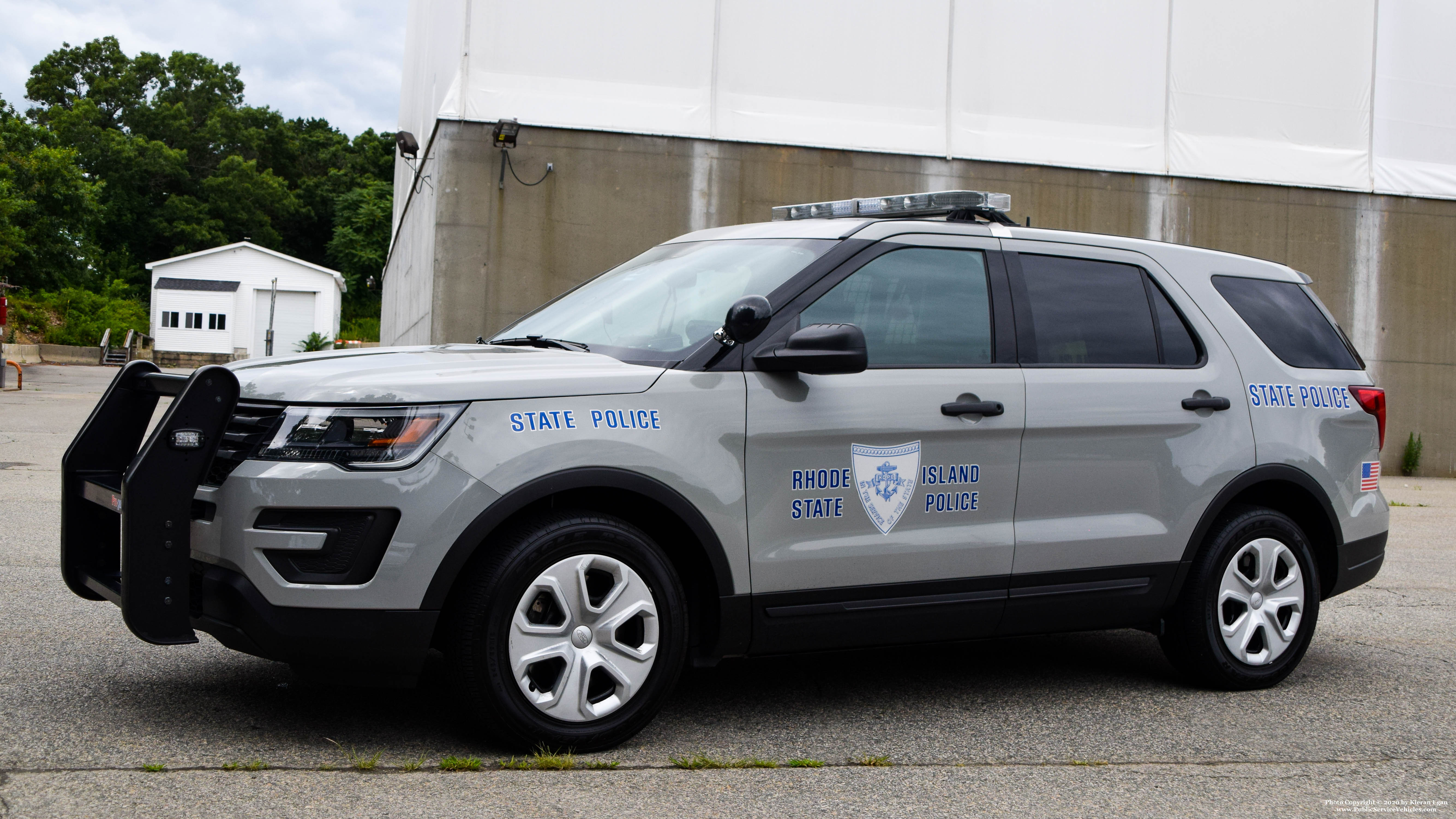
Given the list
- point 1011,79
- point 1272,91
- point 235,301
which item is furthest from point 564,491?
point 235,301

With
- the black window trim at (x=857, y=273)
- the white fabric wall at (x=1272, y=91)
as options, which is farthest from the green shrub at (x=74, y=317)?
the black window trim at (x=857, y=273)

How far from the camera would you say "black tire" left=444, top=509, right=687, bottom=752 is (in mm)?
3744

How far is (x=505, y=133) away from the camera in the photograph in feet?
50.1

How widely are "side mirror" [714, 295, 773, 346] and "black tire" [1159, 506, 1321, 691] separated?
7.03 feet

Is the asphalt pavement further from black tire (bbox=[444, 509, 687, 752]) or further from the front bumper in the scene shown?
the front bumper

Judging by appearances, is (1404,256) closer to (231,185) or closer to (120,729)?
Result: (120,729)

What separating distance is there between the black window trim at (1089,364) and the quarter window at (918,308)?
13 cm

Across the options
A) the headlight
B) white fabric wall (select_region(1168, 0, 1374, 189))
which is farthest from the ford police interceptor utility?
white fabric wall (select_region(1168, 0, 1374, 189))

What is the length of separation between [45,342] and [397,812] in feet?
205

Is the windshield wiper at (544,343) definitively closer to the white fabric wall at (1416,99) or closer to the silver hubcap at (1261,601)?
the silver hubcap at (1261,601)

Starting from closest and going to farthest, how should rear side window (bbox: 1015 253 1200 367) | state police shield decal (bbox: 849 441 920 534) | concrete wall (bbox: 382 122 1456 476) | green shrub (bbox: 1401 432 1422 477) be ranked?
state police shield decal (bbox: 849 441 920 534) < rear side window (bbox: 1015 253 1200 367) < concrete wall (bbox: 382 122 1456 476) < green shrub (bbox: 1401 432 1422 477)

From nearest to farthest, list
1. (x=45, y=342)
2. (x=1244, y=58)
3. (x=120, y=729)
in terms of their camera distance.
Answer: (x=120, y=729) → (x=1244, y=58) → (x=45, y=342)

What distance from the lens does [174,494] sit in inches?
144

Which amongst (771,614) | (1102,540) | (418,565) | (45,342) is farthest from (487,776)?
(45,342)
